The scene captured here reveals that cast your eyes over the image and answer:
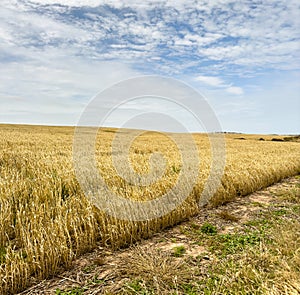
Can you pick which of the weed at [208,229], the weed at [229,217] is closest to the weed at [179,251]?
the weed at [208,229]

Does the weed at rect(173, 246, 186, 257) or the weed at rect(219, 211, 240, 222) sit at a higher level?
the weed at rect(219, 211, 240, 222)

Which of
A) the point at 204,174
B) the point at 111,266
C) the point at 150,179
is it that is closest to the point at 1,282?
the point at 111,266

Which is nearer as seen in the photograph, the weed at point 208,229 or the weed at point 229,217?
the weed at point 208,229

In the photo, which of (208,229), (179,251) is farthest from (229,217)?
(179,251)

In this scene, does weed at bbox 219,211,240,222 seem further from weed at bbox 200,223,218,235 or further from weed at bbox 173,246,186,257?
weed at bbox 173,246,186,257

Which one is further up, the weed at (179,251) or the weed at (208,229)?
the weed at (208,229)

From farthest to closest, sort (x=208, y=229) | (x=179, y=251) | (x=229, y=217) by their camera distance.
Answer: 1. (x=229, y=217)
2. (x=208, y=229)
3. (x=179, y=251)

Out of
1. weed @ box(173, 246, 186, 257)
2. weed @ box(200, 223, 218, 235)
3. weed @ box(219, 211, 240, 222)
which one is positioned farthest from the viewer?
weed @ box(219, 211, 240, 222)

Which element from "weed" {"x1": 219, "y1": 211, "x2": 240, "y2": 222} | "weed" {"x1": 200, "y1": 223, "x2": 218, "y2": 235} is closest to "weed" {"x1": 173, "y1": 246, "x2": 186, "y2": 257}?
"weed" {"x1": 200, "y1": 223, "x2": 218, "y2": 235}

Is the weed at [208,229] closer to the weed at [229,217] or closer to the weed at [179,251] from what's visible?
the weed at [229,217]

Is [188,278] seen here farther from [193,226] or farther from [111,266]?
[193,226]

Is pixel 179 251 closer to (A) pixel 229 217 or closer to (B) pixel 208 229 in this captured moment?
(B) pixel 208 229

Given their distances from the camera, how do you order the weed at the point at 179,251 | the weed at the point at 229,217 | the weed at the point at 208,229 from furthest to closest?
the weed at the point at 229,217 → the weed at the point at 208,229 → the weed at the point at 179,251

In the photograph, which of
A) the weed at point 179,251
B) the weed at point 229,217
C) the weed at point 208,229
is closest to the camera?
the weed at point 179,251
